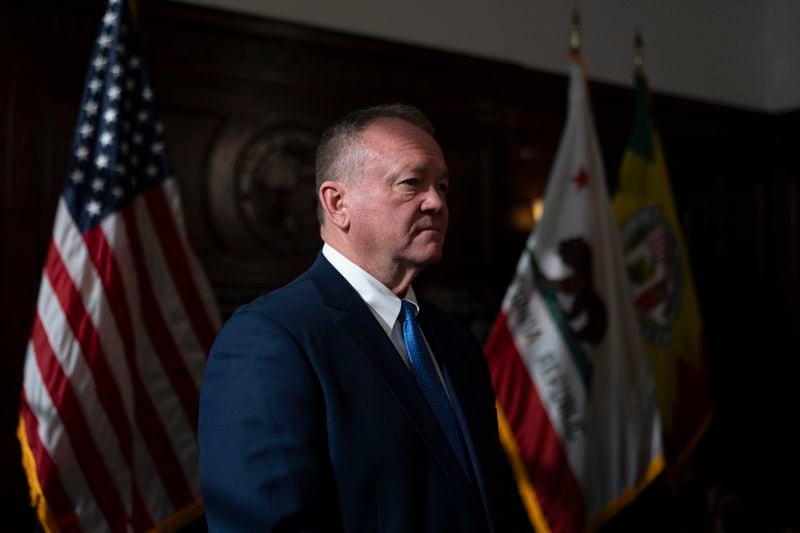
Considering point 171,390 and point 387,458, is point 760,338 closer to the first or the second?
point 171,390

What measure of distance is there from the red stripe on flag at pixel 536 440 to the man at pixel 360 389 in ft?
6.22

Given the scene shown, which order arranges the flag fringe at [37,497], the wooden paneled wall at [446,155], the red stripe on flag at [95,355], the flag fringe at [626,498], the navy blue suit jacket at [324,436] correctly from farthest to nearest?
the flag fringe at [626,498]
the wooden paneled wall at [446,155]
the red stripe on flag at [95,355]
the flag fringe at [37,497]
the navy blue suit jacket at [324,436]

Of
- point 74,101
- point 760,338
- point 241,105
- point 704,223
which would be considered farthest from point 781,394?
point 74,101

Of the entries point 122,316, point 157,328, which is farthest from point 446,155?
point 122,316

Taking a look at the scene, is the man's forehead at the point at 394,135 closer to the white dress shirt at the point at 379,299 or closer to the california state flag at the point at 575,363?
the white dress shirt at the point at 379,299

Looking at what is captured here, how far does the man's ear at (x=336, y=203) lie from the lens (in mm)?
1823

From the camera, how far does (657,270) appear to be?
458cm

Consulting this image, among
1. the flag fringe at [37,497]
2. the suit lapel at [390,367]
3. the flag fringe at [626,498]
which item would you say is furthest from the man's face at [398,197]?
the flag fringe at [626,498]

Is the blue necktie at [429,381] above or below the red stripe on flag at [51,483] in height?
above

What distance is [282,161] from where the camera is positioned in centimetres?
402

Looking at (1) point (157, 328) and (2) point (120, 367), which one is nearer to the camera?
(2) point (120, 367)

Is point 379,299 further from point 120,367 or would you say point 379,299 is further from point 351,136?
point 120,367

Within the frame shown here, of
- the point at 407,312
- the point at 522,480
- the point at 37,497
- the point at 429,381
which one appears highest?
the point at 407,312

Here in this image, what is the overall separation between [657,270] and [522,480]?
4.49ft
